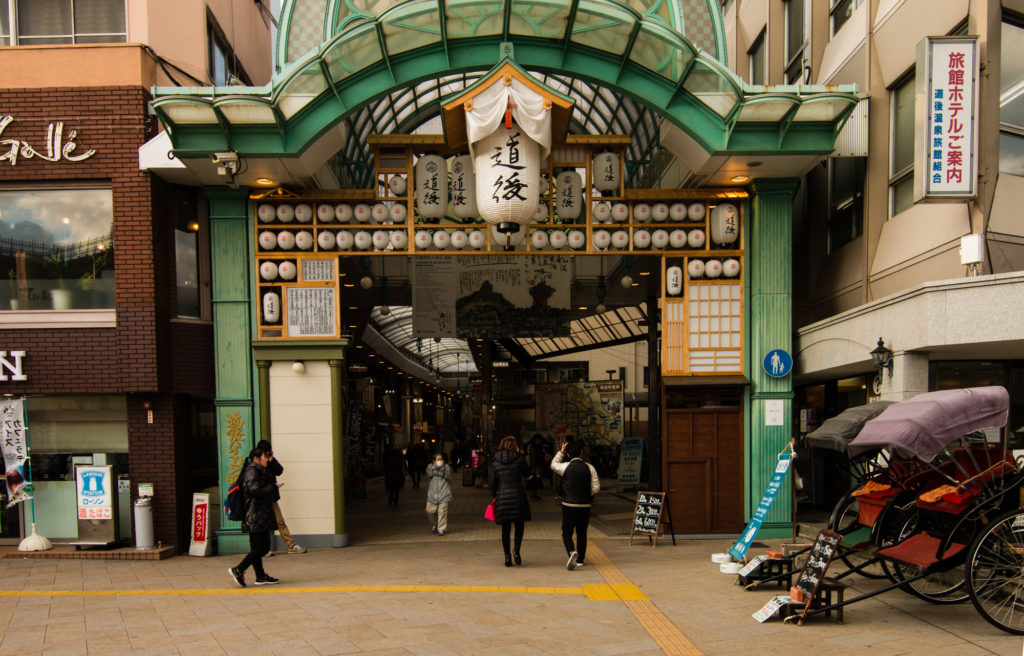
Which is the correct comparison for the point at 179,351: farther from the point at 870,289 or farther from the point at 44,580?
the point at 870,289

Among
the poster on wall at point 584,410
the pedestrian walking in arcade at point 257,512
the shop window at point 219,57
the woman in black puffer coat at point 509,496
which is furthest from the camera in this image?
the poster on wall at point 584,410

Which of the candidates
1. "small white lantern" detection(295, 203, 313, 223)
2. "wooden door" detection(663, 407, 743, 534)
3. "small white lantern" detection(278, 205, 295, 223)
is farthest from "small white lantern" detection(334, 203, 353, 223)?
"wooden door" detection(663, 407, 743, 534)

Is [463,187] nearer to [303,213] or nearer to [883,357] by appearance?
[303,213]

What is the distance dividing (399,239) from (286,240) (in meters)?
1.79

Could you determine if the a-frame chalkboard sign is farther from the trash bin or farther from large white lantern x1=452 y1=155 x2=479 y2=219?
the trash bin

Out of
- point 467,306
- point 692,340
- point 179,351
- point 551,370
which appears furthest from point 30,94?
point 551,370

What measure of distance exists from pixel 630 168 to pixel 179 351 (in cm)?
1046

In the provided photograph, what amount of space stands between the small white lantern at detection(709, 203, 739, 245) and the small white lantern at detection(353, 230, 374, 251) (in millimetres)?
5573

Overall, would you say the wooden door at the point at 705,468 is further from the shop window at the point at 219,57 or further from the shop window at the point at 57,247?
the shop window at the point at 219,57

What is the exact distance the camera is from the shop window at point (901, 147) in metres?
11.2

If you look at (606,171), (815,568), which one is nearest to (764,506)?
(815,568)

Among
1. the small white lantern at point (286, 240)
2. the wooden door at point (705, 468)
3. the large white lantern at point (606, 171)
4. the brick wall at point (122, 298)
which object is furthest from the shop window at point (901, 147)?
the brick wall at point (122, 298)

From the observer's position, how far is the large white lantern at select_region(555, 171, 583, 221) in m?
11.9

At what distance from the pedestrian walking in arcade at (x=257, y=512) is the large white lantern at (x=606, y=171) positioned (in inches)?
255
